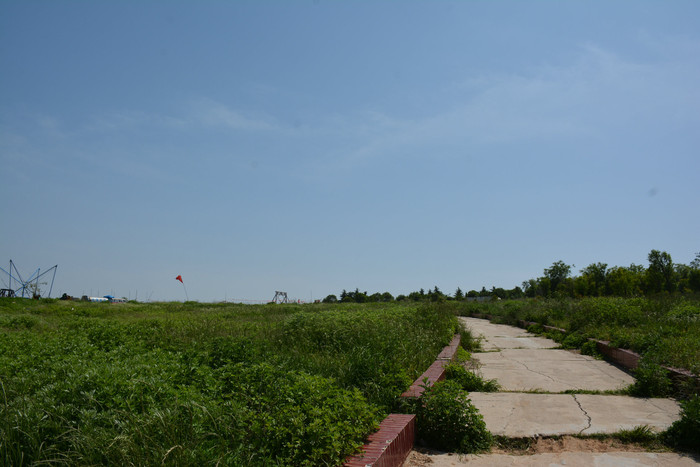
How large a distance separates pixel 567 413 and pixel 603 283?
52153 millimetres

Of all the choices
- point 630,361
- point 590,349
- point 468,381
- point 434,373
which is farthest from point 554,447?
point 590,349

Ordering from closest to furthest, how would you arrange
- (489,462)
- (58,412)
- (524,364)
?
(58,412) < (489,462) < (524,364)

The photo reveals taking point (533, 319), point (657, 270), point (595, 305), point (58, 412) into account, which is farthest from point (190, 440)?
point (657, 270)

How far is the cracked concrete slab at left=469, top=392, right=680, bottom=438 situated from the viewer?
179 inches

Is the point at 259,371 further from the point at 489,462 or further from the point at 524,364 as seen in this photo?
the point at 524,364

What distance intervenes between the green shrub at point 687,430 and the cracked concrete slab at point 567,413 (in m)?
0.21

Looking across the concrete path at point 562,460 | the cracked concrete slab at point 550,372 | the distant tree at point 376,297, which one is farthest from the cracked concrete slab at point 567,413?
the distant tree at point 376,297

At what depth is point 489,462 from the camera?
A: 392 centimetres

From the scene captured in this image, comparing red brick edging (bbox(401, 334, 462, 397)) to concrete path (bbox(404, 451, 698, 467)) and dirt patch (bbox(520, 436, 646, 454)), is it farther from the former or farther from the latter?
dirt patch (bbox(520, 436, 646, 454))

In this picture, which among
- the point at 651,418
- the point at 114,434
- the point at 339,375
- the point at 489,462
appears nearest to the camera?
the point at 114,434

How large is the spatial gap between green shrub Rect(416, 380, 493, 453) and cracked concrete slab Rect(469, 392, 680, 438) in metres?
0.29

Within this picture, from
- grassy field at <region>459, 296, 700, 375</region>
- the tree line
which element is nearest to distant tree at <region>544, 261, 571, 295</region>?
the tree line

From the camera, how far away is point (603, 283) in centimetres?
5059

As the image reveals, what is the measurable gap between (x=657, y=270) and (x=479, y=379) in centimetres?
4316
